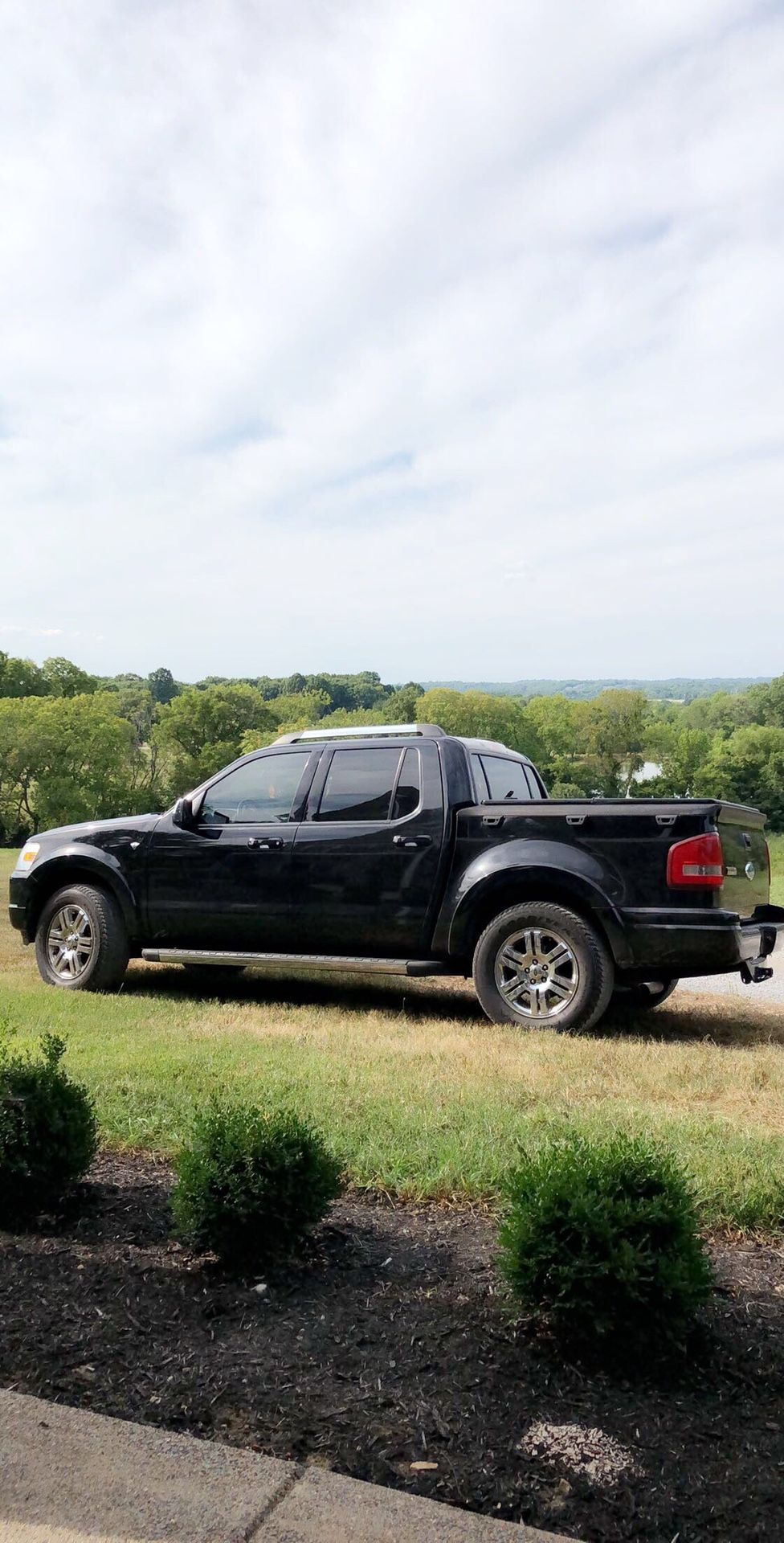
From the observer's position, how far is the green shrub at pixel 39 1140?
3.61 meters

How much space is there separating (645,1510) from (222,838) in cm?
634

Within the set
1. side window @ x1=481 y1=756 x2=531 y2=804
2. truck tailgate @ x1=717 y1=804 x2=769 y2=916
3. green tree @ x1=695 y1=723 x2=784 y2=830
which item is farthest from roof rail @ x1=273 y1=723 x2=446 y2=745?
green tree @ x1=695 y1=723 x2=784 y2=830

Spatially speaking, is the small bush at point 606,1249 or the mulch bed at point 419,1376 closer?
the mulch bed at point 419,1376

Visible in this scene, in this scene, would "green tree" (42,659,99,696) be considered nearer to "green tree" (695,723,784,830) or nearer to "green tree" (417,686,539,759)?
"green tree" (417,686,539,759)

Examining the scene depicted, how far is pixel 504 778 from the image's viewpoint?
28.2ft

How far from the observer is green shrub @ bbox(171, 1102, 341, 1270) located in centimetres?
326

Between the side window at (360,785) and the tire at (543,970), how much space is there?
3.99ft

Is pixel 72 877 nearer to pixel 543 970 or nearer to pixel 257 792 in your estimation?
pixel 257 792

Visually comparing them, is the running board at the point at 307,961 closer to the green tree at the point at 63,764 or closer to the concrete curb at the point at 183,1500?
the concrete curb at the point at 183,1500

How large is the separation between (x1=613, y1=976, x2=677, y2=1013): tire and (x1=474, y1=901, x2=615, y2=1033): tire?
0.74 meters

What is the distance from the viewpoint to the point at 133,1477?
2.32 m

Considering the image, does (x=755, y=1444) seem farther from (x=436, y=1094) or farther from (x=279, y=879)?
(x=279, y=879)

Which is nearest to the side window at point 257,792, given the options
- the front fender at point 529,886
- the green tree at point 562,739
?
the front fender at point 529,886

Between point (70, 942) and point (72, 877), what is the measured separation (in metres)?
0.51
